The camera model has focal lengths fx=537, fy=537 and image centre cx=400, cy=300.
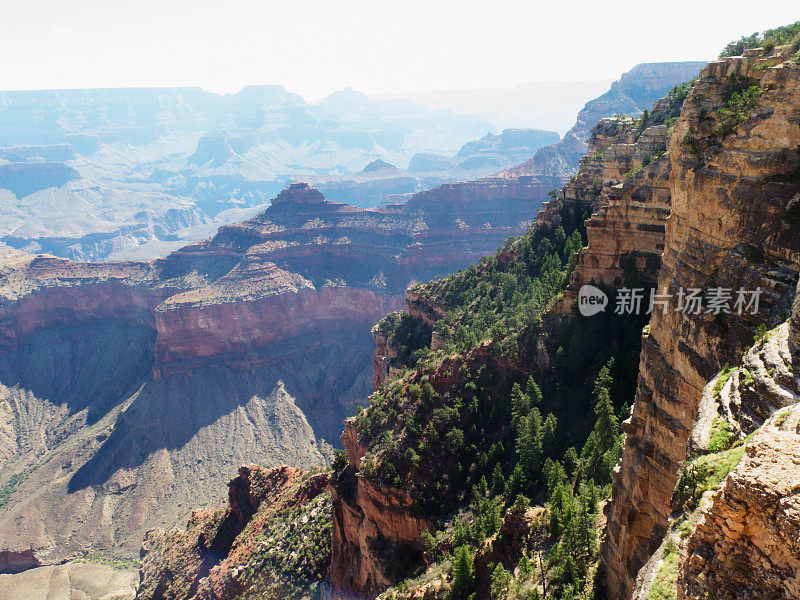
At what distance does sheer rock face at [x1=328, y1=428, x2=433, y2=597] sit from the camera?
35.8 meters

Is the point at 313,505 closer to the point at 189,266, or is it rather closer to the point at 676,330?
the point at 676,330

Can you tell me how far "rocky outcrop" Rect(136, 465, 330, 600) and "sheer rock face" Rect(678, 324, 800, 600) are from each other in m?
43.0

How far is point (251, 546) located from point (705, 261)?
1830 inches

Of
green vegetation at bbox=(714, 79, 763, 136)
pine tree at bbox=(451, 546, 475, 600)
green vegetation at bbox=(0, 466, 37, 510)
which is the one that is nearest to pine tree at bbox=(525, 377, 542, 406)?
pine tree at bbox=(451, 546, 475, 600)

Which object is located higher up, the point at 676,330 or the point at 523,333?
the point at 676,330

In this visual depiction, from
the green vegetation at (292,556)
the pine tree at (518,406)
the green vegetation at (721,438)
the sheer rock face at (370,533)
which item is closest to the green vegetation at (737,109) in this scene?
the green vegetation at (721,438)

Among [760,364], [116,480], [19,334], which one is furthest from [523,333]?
[19,334]

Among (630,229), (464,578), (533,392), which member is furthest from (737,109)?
(533,392)

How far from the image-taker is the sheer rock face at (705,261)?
13.7 metres

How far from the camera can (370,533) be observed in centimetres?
3784

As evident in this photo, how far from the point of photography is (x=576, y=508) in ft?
68.7

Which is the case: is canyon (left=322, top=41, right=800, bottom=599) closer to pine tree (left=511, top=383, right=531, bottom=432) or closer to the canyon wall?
pine tree (left=511, top=383, right=531, bottom=432)

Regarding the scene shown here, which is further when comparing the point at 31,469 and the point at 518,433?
the point at 31,469

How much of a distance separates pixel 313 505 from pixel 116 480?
2101 inches
